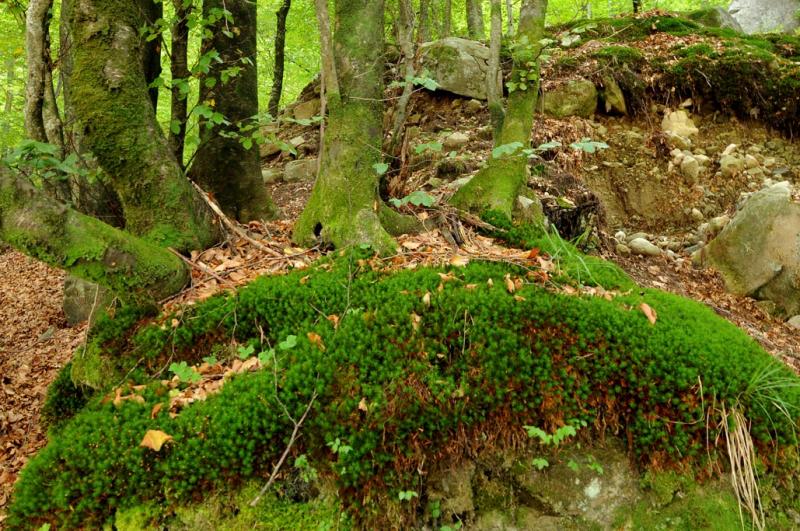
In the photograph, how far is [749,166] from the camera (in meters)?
7.37

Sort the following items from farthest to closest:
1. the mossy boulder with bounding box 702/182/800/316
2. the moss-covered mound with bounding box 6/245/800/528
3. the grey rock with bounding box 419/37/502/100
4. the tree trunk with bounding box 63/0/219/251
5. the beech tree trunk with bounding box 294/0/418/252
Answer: the grey rock with bounding box 419/37/502/100, the mossy boulder with bounding box 702/182/800/316, the beech tree trunk with bounding box 294/0/418/252, the tree trunk with bounding box 63/0/219/251, the moss-covered mound with bounding box 6/245/800/528

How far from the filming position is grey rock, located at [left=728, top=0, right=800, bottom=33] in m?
13.6

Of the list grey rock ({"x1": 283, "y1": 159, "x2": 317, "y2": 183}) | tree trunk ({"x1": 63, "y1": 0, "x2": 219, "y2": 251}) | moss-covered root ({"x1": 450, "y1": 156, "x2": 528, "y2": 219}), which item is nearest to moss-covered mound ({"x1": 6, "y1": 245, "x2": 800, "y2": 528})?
tree trunk ({"x1": 63, "y1": 0, "x2": 219, "y2": 251})

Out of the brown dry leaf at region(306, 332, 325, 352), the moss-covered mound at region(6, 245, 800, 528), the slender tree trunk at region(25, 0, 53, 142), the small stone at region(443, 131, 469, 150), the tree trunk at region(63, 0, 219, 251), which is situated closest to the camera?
the moss-covered mound at region(6, 245, 800, 528)

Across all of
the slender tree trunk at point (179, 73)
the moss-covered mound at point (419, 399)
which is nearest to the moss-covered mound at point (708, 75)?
the slender tree trunk at point (179, 73)

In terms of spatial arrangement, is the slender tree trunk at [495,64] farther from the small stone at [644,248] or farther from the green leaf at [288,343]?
the green leaf at [288,343]

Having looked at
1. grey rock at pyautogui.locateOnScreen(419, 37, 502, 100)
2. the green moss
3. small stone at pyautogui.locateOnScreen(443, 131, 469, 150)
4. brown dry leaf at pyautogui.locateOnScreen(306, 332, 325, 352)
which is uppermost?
grey rock at pyautogui.locateOnScreen(419, 37, 502, 100)

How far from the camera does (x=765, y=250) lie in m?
5.64

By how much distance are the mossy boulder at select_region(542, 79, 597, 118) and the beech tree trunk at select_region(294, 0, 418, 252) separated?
4496 mm

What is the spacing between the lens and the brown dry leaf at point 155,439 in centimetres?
228

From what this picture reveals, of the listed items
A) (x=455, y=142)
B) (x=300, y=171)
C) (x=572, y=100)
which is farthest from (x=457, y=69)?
(x=300, y=171)

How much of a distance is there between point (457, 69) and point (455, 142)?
65.2 inches

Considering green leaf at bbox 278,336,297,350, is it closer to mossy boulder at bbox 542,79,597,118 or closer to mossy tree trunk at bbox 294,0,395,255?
mossy tree trunk at bbox 294,0,395,255

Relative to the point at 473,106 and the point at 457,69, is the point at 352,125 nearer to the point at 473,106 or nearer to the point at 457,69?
the point at 473,106
